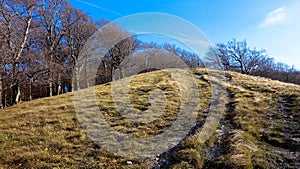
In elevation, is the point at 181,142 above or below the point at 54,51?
below

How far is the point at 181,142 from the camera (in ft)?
30.5

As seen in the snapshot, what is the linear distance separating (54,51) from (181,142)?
3363 centimetres

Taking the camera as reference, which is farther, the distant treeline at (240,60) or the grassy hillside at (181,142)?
the distant treeline at (240,60)

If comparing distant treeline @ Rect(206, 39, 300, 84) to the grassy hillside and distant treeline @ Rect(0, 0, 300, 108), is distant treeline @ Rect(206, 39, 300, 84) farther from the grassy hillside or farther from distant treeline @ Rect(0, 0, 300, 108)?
the grassy hillside

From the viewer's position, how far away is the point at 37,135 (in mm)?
10336

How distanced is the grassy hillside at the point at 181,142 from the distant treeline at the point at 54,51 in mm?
10898

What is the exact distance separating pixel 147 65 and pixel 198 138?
38.7 m

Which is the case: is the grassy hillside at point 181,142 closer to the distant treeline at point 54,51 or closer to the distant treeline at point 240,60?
the distant treeline at point 54,51

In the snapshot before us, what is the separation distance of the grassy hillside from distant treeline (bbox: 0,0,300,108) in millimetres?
10898

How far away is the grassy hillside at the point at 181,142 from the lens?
765 centimetres

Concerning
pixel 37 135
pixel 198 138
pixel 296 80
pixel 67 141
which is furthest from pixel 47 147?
pixel 296 80

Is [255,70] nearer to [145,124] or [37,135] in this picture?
[145,124]

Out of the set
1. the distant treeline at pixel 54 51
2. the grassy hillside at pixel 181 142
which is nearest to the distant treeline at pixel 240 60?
the distant treeline at pixel 54 51

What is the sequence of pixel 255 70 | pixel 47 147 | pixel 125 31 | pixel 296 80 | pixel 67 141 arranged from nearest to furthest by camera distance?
pixel 47 147
pixel 67 141
pixel 125 31
pixel 255 70
pixel 296 80
